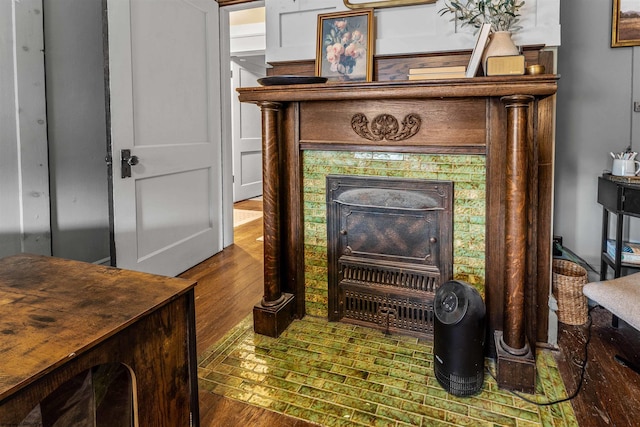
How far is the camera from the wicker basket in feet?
7.54

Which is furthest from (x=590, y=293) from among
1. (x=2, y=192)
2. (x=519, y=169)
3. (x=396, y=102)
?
(x=2, y=192)

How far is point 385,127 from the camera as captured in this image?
80.0 inches

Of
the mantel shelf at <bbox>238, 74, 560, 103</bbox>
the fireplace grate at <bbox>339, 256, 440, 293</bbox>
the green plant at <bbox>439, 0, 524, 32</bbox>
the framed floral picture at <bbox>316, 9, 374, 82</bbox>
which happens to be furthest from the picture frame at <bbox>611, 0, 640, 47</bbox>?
the fireplace grate at <bbox>339, 256, 440, 293</bbox>

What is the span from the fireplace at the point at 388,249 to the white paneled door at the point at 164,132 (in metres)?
1.23

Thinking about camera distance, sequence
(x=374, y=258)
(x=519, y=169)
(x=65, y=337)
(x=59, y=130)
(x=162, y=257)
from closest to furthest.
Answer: (x=65, y=337) → (x=519, y=169) → (x=374, y=258) → (x=59, y=130) → (x=162, y=257)

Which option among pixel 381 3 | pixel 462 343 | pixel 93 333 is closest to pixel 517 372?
pixel 462 343

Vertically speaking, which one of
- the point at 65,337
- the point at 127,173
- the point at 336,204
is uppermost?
the point at 127,173

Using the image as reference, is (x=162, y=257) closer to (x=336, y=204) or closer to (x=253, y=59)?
(x=336, y=204)

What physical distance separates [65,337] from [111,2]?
2.07 m

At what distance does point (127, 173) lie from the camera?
2.52 meters

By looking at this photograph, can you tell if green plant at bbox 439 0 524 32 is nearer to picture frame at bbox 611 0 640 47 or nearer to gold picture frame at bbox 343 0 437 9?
gold picture frame at bbox 343 0 437 9

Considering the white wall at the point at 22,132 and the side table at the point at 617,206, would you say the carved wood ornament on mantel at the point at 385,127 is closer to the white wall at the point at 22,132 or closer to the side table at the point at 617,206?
the side table at the point at 617,206

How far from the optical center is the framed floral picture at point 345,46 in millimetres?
2179

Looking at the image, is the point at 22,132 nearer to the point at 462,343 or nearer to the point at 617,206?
the point at 462,343
